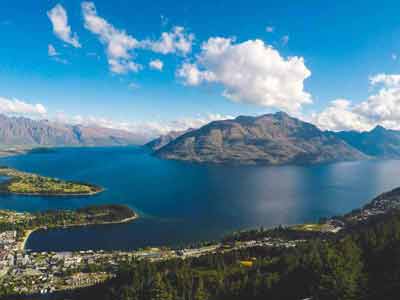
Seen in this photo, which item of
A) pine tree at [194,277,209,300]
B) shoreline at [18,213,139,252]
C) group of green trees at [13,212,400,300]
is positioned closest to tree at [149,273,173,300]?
group of green trees at [13,212,400,300]

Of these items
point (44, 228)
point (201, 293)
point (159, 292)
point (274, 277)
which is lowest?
point (44, 228)

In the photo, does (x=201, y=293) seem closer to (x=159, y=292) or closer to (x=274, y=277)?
(x=159, y=292)

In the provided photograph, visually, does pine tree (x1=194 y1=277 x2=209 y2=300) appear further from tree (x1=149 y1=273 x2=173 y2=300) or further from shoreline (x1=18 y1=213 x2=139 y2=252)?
shoreline (x1=18 y1=213 x2=139 y2=252)

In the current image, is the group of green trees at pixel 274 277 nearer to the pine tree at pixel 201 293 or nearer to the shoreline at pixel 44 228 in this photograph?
the pine tree at pixel 201 293

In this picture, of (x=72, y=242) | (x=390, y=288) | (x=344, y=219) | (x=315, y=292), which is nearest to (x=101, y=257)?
(x=72, y=242)

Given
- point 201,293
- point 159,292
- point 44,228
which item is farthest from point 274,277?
point 44,228

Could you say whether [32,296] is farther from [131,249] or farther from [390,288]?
[390,288]

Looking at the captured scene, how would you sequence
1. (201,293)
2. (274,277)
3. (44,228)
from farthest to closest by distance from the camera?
(44,228), (274,277), (201,293)

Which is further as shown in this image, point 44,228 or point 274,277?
point 44,228

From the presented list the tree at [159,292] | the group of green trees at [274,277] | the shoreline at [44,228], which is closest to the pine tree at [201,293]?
the group of green trees at [274,277]

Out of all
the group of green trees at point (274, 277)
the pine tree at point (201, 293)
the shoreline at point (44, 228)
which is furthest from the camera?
the shoreline at point (44, 228)
